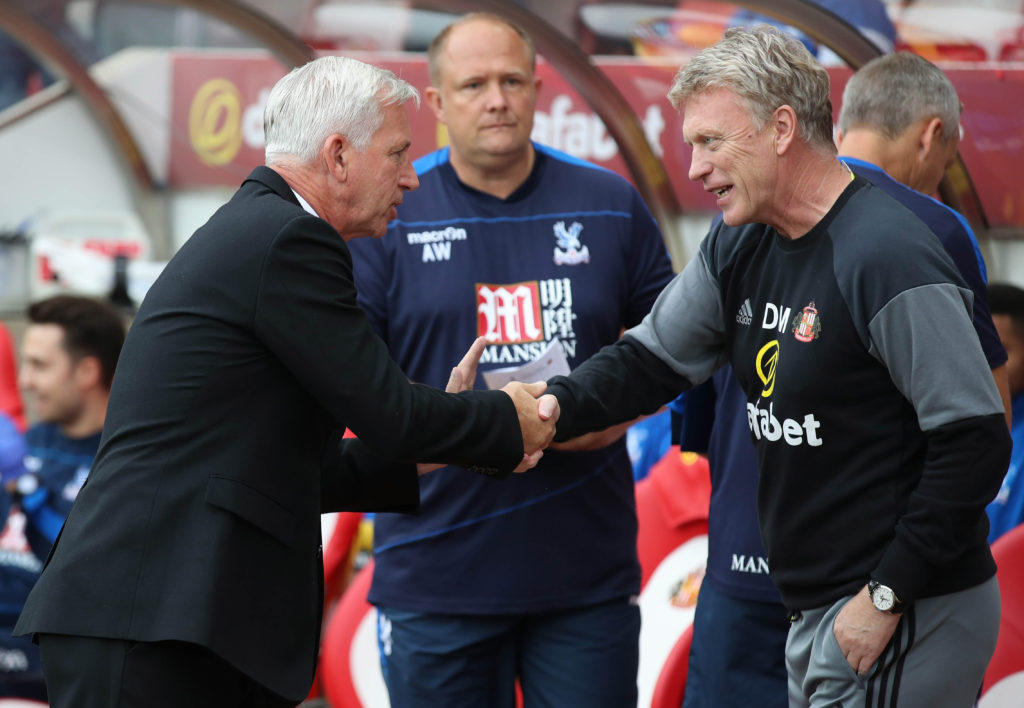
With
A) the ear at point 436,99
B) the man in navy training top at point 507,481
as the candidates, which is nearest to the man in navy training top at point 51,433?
the man in navy training top at point 507,481

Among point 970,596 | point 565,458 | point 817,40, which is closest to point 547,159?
point 565,458

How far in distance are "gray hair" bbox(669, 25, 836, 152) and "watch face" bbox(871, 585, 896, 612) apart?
0.79 m

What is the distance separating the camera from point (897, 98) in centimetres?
300

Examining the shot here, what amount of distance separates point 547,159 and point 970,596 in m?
1.52

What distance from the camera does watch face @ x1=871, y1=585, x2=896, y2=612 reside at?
2143mm

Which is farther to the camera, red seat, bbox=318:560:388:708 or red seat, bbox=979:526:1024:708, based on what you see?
red seat, bbox=318:560:388:708

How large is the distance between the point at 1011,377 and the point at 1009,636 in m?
1.00

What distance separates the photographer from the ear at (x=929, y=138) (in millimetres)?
3008

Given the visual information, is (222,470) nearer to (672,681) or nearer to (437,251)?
(437,251)

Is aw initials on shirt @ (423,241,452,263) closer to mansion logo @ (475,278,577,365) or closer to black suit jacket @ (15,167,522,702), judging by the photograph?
mansion logo @ (475,278,577,365)

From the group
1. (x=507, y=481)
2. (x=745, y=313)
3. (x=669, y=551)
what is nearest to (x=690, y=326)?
(x=745, y=313)

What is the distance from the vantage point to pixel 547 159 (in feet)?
10.6

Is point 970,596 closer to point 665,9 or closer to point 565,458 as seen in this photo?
point 565,458

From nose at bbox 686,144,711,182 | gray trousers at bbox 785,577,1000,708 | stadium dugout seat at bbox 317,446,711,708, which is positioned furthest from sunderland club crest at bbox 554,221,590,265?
gray trousers at bbox 785,577,1000,708
